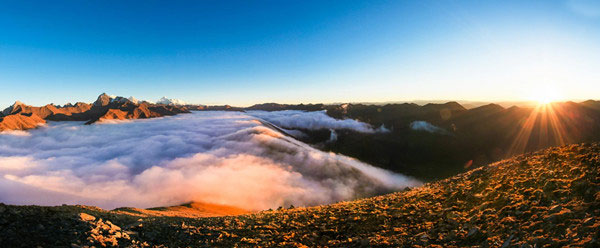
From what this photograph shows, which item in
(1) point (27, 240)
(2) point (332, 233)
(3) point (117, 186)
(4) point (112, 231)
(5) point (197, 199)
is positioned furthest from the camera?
(3) point (117, 186)

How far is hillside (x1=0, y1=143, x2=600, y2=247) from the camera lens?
7.29 metres

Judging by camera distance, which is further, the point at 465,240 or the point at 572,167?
the point at 572,167

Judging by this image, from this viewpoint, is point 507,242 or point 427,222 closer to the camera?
point 507,242

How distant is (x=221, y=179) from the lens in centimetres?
15188

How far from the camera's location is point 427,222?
422 inches

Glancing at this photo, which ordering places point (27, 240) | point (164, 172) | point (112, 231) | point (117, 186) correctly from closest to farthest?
point (27, 240) < point (112, 231) < point (117, 186) < point (164, 172)

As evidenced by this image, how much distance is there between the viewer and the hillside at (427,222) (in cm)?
729

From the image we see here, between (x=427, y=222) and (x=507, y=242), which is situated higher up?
(x=507, y=242)

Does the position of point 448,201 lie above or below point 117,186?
above

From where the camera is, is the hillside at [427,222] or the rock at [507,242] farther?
the hillside at [427,222]

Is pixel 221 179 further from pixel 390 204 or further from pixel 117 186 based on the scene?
pixel 390 204

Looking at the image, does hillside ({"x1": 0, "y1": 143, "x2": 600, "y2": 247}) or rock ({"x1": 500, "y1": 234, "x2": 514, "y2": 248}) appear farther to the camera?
hillside ({"x1": 0, "y1": 143, "x2": 600, "y2": 247})

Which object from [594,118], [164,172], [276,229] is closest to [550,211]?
[276,229]

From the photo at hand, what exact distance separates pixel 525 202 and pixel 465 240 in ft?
11.8
